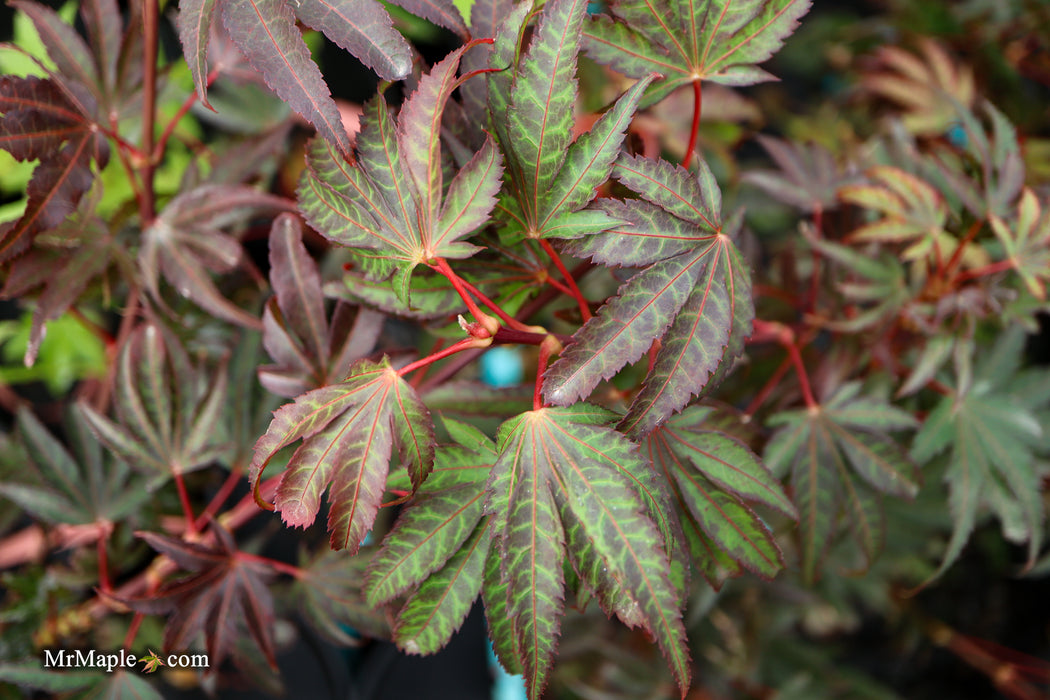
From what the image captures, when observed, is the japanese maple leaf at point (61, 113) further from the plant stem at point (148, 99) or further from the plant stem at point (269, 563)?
the plant stem at point (269, 563)

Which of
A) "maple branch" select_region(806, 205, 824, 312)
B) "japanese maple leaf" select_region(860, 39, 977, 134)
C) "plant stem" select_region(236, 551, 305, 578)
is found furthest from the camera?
"japanese maple leaf" select_region(860, 39, 977, 134)

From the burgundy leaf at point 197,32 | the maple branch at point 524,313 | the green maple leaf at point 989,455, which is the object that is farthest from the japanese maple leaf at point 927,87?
the burgundy leaf at point 197,32

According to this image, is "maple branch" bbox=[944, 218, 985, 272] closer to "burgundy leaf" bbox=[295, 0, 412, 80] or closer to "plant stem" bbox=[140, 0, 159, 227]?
"burgundy leaf" bbox=[295, 0, 412, 80]

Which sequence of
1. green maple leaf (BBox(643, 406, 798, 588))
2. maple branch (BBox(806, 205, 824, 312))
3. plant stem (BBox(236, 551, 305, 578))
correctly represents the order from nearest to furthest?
green maple leaf (BBox(643, 406, 798, 588)), plant stem (BBox(236, 551, 305, 578)), maple branch (BBox(806, 205, 824, 312))

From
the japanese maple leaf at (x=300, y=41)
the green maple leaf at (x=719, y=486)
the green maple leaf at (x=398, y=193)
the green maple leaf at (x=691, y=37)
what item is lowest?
the green maple leaf at (x=719, y=486)

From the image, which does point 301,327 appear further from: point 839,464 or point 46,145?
point 839,464

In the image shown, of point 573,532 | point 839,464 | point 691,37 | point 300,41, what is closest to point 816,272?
point 839,464

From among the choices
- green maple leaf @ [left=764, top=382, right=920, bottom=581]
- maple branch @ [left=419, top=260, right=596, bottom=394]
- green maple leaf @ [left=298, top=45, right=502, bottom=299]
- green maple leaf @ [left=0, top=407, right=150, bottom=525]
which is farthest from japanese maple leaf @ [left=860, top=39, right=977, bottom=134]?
green maple leaf @ [left=0, top=407, right=150, bottom=525]

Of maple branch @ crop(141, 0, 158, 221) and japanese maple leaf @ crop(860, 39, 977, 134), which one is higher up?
maple branch @ crop(141, 0, 158, 221)
